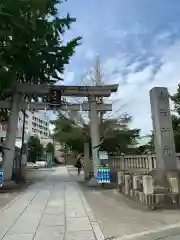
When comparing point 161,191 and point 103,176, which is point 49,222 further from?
point 103,176

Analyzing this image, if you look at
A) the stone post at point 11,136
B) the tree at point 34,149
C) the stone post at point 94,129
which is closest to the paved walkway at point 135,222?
the stone post at point 94,129

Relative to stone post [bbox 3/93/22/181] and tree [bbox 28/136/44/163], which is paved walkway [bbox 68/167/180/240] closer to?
stone post [bbox 3/93/22/181]

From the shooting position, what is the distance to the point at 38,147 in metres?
77.8

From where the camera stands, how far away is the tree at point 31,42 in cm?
1396

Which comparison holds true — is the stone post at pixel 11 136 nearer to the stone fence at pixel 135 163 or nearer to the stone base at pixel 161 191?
the stone fence at pixel 135 163

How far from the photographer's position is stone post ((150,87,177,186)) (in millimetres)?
10203

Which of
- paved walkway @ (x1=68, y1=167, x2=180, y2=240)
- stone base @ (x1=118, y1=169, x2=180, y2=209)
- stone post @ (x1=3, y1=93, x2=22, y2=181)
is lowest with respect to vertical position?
paved walkway @ (x1=68, y1=167, x2=180, y2=240)

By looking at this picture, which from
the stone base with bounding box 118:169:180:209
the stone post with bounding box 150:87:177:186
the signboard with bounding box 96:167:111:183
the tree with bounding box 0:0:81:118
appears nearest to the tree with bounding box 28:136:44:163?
the tree with bounding box 0:0:81:118

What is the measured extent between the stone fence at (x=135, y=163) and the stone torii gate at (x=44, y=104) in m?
1.45

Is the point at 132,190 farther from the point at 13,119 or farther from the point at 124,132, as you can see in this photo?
the point at 124,132

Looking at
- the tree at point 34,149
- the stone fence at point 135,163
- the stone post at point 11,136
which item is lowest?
the stone fence at point 135,163

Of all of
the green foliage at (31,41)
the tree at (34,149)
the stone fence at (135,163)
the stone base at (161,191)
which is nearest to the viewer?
the stone base at (161,191)

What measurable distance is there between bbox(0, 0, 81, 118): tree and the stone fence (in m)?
7.02

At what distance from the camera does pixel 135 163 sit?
13.8 m
